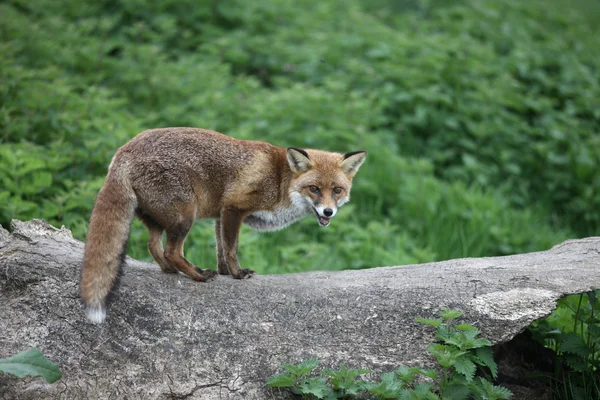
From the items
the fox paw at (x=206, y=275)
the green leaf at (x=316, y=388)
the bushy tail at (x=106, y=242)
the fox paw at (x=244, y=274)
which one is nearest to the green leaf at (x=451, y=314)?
the green leaf at (x=316, y=388)

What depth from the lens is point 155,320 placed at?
4621 millimetres

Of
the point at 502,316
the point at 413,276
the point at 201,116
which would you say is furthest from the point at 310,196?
the point at 201,116

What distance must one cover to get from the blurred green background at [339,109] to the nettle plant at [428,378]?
310cm

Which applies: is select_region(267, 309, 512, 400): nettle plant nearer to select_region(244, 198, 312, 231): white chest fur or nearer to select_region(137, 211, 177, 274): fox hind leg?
select_region(137, 211, 177, 274): fox hind leg

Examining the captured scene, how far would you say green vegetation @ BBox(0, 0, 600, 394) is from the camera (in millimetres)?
8219

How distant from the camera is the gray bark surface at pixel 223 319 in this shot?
Result: 4.39 meters

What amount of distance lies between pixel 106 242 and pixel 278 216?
177 cm

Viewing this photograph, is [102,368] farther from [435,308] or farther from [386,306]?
[435,308]

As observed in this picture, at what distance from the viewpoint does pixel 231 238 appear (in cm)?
560

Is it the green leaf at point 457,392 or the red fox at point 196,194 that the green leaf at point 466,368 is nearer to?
the green leaf at point 457,392

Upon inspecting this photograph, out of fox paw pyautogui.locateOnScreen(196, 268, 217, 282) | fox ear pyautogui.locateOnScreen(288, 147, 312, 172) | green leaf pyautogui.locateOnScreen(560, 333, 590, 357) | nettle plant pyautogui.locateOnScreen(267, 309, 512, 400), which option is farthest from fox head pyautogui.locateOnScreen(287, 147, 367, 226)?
green leaf pyautogui.locateOnScreen(560, 333, 590, 357)

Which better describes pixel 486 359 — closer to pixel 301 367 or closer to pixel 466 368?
pixel 466 368

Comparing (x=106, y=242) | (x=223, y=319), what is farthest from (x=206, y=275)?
(x=106, y=242)

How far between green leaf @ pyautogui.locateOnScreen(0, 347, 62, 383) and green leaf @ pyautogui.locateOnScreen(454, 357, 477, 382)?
251 cm
